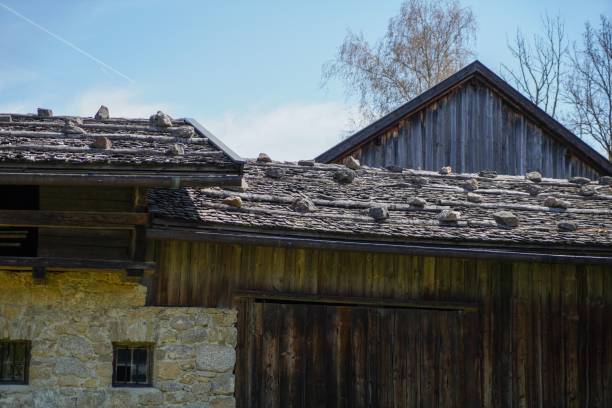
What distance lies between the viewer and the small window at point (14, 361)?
10602mm

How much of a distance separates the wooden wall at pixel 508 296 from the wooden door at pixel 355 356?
0.20 meters

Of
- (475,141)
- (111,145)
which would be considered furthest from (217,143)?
(475,141)

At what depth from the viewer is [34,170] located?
10016mm

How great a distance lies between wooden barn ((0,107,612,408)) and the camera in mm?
10539

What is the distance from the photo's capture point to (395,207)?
12.3 meters

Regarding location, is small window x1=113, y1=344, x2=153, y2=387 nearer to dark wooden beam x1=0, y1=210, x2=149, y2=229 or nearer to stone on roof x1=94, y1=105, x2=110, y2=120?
dark wooden beam x1=0, y1=210, x2=149, y2=229

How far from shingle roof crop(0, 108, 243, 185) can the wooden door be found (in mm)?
1820

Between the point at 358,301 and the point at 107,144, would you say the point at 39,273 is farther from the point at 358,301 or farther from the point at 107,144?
the point at 358,301

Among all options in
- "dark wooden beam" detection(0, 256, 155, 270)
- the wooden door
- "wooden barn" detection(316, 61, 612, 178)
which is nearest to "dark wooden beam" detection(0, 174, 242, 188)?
"dark wooden beam" detection(0, 256, 155, 270)

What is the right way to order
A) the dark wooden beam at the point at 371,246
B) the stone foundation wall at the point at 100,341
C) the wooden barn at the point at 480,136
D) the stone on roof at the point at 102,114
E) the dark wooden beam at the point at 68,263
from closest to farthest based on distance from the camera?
the dark wooden beam at the point at 68,263 → the stone foundation wall at the point at 100,341 → the dark wooden beam at the point at 371,246 → the stone on roof at the point at 102,114 → the wooden barn at the point at 480,136

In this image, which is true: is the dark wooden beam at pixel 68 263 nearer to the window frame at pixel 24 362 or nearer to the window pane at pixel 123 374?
the window frame at pixel 24 362

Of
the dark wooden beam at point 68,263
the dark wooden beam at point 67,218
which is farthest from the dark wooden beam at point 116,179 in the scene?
the dark wooden beam at point 68,263

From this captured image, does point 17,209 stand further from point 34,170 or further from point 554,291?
point 554,291

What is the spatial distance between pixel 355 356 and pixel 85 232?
3232 mm
